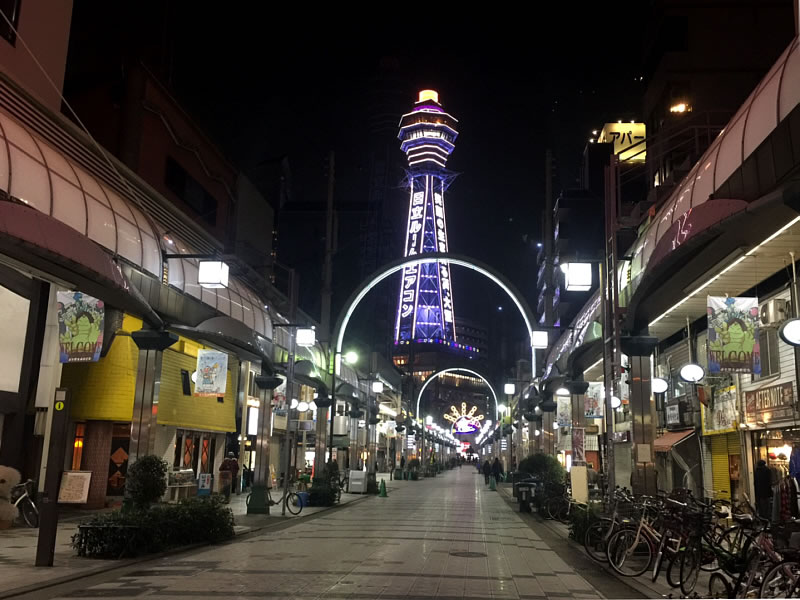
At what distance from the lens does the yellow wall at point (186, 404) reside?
93.6 ft

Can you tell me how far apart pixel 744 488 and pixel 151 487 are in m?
16.4

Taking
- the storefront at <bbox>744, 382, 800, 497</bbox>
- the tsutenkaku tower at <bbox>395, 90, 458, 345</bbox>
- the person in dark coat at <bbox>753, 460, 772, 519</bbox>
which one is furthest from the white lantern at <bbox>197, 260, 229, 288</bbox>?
the tsutenkaku tower at <bbox>395, 90, 458, 345</bbox>

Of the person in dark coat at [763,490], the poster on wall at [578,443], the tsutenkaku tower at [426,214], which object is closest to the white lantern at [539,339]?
the poster on wall at [578,443]

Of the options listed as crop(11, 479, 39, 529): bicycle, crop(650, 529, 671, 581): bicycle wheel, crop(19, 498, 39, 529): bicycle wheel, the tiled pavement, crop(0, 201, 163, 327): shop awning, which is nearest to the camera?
the tiled pavement

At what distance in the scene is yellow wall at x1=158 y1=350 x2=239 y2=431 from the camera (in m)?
28.5

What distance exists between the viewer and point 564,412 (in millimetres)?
34750

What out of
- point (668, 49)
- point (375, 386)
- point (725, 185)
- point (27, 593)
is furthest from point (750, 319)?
point (668, 49)

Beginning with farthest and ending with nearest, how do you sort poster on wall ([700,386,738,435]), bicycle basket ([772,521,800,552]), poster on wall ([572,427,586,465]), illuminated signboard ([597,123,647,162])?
illuminated signboard ([597,123,647,162]) < poster on wall ([572,427,586,465]) < poster on wall ([700,386,738,435]) < bicycle basket ([772,521,800,552])

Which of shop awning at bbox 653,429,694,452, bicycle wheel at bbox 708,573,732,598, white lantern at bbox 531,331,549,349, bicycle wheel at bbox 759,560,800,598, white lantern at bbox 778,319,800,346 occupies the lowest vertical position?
bicycle wheel at bbox 708,573,732,598

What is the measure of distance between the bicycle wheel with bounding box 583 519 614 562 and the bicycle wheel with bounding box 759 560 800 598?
699 cm

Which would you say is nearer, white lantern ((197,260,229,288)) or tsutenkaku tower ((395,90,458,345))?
white lantern ((197,260,229,288))

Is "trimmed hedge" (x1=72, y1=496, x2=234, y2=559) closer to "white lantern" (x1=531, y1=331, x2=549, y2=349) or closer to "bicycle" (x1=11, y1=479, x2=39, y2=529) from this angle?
"bicycle" (x1=11, y1=479, x2=39, y2=529)

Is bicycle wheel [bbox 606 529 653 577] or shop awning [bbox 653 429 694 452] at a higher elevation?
shop awning [bbox 653 429 694 452]

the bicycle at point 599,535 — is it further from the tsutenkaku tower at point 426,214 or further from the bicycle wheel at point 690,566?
the tsutenkaku tower at point 426,214
